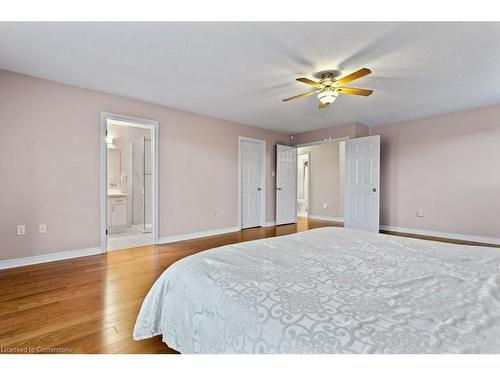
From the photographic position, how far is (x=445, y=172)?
4.52 meters

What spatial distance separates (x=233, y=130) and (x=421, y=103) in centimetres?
339

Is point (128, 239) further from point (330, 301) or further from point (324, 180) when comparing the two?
point (324, 180)

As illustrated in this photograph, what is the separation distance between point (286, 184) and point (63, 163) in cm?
446

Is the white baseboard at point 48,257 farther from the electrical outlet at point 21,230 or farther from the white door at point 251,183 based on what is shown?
the white door at point 251,183

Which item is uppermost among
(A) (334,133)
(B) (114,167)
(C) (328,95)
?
(A) (334,133)

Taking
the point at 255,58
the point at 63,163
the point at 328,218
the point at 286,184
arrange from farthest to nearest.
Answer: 1. the point at 328,218
2. the point at 286,184
3. the point at 63,163
4. the point at 255,58

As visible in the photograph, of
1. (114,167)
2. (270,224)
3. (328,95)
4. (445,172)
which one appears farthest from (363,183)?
(114,167)

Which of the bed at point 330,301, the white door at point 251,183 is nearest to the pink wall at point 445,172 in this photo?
the white door at point 251,183

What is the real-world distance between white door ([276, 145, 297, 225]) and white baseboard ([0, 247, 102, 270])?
12.7ft

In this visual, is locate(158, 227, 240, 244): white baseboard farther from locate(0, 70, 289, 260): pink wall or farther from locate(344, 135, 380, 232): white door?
locate(344, 135, 380, 232): white door

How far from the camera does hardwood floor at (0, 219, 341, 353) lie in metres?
1.50

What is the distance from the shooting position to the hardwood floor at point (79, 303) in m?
1.50

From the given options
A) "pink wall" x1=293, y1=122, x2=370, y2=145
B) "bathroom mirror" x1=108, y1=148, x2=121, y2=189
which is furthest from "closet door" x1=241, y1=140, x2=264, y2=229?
"bathroom mirror" x1=108, y1=148, x2=121, y2=189
